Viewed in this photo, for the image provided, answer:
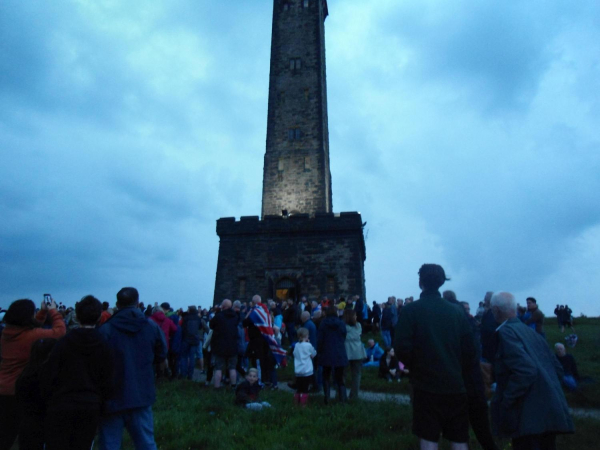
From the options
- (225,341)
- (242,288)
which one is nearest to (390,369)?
(225,341)

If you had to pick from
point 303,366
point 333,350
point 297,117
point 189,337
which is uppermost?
point 297,117

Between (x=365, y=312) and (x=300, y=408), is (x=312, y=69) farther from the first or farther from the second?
(x=300, y=408)

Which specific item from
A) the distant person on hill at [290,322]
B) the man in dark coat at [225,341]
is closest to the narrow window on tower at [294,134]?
the distant person on hill at [290,322]

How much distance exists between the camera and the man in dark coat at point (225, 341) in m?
8.41

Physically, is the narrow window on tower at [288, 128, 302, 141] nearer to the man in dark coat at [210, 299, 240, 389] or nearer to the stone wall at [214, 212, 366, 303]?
the stone wall at [214, 212, 366, 303]

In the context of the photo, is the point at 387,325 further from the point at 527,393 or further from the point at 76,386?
the point at 76,386

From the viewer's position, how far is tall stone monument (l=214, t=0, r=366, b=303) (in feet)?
74.5

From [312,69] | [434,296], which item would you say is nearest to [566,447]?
[434,296]

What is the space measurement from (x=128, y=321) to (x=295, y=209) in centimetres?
2213

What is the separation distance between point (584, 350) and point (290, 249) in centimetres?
1277

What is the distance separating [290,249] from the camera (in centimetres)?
2309

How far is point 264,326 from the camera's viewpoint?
8.91 metres

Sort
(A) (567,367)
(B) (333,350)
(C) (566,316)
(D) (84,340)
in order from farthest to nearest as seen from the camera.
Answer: (C) (566,316) → (A) (567,367) → (B) (333,350) → (D) (84,340)

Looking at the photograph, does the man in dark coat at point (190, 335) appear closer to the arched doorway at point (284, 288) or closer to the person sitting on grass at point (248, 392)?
the person sitting on grass at point (248, 392)
